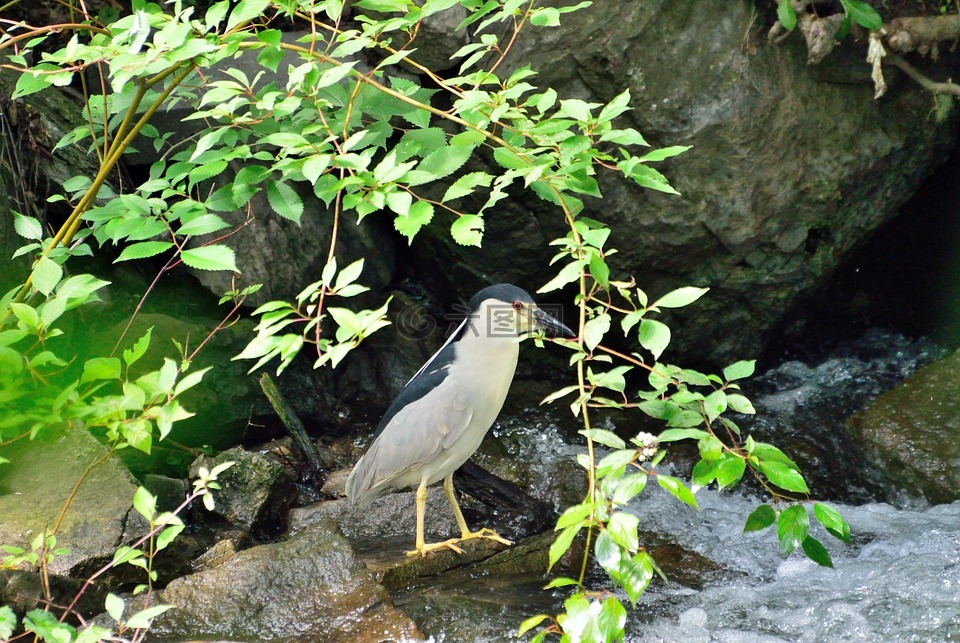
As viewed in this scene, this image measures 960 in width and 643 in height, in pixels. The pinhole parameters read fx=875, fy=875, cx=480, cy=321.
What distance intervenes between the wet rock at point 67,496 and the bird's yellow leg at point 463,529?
116cm

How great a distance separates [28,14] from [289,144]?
3032 millimetres

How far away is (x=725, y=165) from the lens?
408 cm

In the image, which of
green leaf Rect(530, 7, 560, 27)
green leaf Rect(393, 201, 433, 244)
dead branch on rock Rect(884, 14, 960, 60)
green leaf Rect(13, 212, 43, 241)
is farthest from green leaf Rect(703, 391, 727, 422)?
dead branch on rock Rect(884, 14, 960, 60)

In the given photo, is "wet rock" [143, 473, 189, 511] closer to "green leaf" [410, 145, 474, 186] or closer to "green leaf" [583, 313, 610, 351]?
Answer: "green leaf" [410, 145, 474, 186]

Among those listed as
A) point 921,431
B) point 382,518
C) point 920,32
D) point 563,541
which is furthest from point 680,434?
point 920,32

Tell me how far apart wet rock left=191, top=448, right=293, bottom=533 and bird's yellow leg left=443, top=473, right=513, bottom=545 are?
746mm

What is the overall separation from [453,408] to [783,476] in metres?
1.77

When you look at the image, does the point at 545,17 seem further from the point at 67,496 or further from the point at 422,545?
the point at 67,496

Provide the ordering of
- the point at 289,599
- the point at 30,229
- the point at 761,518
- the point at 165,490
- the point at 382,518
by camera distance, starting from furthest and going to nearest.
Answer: the point at 382,518 → the point at 165,490 → the point at 289,599 → the point at 30,229 → the point at 761,518

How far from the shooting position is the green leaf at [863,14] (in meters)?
3.69

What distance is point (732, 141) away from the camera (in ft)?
13.2

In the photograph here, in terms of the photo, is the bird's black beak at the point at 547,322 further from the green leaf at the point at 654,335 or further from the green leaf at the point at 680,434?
the green leaf at the point at 680,434

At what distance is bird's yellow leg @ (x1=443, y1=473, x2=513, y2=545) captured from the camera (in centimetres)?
339

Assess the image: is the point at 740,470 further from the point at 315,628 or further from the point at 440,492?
the point at 440,492
